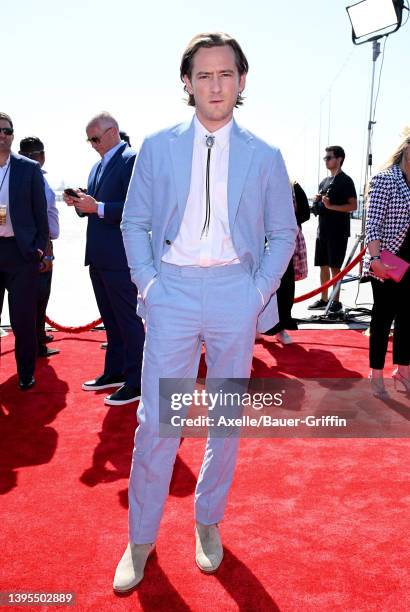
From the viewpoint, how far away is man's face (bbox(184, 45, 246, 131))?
2098 mm

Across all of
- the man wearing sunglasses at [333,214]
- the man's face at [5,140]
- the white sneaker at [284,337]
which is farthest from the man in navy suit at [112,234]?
the man wearing sunglasses at [333,214]

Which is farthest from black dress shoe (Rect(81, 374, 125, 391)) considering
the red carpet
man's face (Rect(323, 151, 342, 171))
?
man's face (Rect(323, 151, 342, 171))

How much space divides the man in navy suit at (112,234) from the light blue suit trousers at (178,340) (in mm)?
1952

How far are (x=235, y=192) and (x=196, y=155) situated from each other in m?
0.20

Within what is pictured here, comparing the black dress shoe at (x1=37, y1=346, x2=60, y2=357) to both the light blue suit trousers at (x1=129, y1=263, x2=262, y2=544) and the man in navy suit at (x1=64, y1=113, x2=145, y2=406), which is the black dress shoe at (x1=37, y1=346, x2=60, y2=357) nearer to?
the man in navy suit at (x1=64, y1=113, x2=145, y2=406)

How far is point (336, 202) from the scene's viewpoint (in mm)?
7609

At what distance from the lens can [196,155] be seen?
2.19 meters

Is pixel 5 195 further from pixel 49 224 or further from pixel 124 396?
pixel 124 396

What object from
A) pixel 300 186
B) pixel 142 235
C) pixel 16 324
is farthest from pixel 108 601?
pixel 300 186

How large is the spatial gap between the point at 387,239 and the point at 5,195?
2701mm

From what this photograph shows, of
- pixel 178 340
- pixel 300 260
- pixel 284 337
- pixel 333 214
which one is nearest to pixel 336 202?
pixel 333 214

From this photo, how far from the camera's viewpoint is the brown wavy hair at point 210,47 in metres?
2.11

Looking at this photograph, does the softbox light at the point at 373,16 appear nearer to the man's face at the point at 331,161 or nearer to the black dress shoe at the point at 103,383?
the man's face at the point at 331,161

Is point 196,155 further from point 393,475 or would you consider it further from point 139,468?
point 393,475
